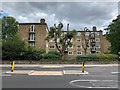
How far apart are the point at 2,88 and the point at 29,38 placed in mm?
62621

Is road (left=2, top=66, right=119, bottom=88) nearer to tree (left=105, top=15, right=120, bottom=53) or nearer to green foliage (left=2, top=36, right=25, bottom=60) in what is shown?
green foliage (left=2, top=36, right=25, bottom=60)

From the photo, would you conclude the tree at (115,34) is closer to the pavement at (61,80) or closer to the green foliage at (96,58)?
the green foliage at (96,58)

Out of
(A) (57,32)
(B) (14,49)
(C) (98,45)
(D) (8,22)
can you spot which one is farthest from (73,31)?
(C) (98,45)

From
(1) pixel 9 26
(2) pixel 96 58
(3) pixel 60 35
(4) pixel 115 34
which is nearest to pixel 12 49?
(3) pixel 60 35

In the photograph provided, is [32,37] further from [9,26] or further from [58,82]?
[58,82]

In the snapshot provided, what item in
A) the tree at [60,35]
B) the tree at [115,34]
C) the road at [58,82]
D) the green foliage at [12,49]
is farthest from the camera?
the tree at [115,34]

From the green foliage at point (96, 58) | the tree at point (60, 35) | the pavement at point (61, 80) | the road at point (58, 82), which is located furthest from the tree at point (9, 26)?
the road at point (58, 82)

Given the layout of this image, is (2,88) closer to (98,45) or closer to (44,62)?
(44,62)

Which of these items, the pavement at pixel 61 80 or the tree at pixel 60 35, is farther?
the tree at pixel 60 35

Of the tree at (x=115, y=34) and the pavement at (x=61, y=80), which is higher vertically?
the tree at (x=115, y=34)

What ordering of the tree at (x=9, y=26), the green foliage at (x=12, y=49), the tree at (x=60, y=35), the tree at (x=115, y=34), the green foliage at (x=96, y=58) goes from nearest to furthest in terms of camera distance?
the green foliage at (x=12, y=49)
the green foliage at (x=96, y=58)
the tree at (x=60, y=35)
the tree at (x=115, y=34)
the tree at (x=9, y=26)

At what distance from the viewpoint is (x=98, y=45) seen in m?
98.2

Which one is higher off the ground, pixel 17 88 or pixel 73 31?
pixel 73 31

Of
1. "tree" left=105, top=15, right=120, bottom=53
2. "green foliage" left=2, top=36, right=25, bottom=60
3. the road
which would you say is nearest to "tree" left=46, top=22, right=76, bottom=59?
"green foliage" left=2, top=36, right=25, bottom=60
